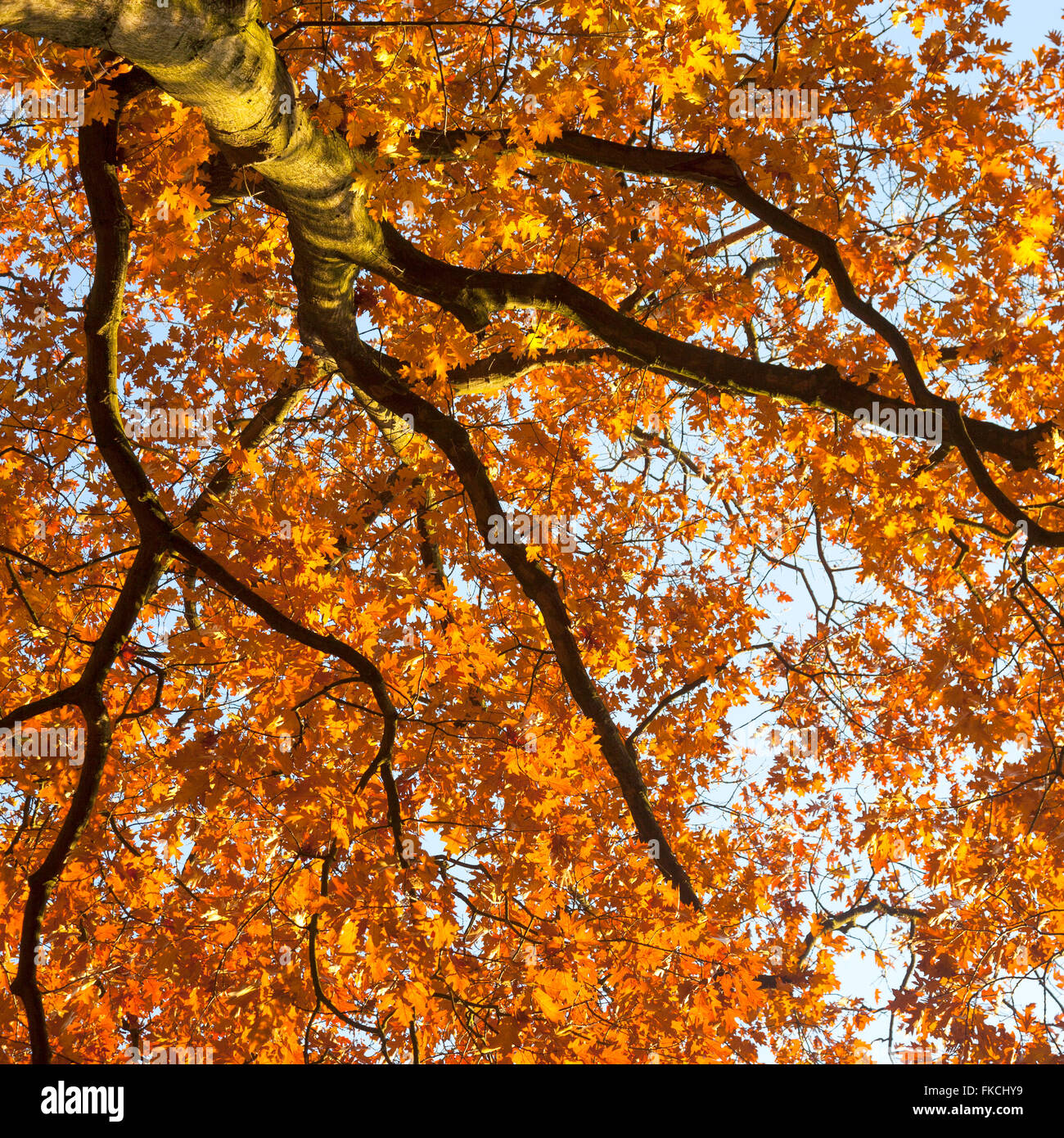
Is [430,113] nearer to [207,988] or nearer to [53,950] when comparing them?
[207,988]

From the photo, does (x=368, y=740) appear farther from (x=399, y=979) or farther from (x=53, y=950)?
(x=53, y=950)

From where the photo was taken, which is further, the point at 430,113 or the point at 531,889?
the point at 531,889

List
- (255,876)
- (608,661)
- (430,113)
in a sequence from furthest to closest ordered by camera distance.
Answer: (608,661) → (255,876) → (430,113)

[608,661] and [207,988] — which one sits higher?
[608,661]

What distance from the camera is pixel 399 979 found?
12.6ft

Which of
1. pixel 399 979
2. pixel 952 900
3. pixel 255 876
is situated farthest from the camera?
pixel 952 900

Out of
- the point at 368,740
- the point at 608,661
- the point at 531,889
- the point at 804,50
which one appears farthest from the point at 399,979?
the point at 804,50

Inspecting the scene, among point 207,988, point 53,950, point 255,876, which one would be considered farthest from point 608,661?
point 53,950

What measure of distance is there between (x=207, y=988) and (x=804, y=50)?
304 inches

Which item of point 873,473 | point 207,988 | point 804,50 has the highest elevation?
point 804,50

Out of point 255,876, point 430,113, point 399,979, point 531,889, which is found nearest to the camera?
point 399,979

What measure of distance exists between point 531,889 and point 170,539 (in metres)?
2.93

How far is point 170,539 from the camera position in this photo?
4.04 m

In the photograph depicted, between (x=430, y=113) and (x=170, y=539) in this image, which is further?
(x=430, y=113)
